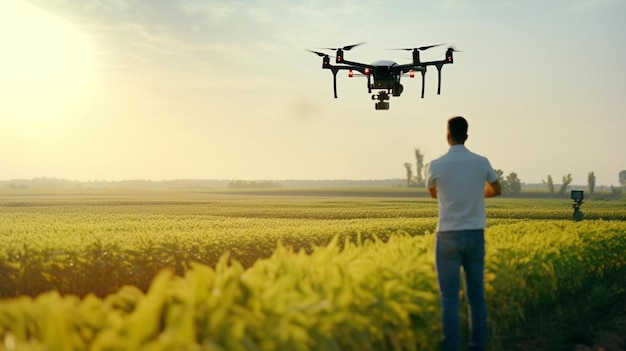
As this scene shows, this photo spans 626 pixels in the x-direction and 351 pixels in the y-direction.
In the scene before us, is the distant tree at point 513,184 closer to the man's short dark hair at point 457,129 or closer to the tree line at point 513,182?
the tree line at point 513,182

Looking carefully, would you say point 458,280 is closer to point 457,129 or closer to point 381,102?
point 457,129

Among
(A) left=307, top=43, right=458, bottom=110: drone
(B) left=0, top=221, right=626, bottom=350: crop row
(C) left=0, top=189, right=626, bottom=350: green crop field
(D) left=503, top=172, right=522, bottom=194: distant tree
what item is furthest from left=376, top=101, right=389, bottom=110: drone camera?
(D) left=503, top=172, right=522, bottom=194: distant tree

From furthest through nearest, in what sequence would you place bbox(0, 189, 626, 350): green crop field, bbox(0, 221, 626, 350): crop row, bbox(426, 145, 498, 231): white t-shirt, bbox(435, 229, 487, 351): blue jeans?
bbox(426, 145, 498, 231): white t-shirt
bbox(435, 229, 487, 351): blue jeans
bbox(0, 189, 626, 350): green crop field
bbox(0, 221, 626, 350): crop row

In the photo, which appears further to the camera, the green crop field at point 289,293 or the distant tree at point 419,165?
the distant tree at point 419,165

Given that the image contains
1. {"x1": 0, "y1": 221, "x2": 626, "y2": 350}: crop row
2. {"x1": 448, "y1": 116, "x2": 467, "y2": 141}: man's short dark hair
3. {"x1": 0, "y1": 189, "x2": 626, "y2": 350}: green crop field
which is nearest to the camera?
{"x1": 0, "y1": 221, "x2": 626, "y2": 350}: crop row

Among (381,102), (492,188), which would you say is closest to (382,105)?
(381,102)

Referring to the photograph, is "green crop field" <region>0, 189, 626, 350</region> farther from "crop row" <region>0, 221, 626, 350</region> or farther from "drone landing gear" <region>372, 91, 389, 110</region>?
"drone landing gear" <region>372, 91, 389, 110</region>

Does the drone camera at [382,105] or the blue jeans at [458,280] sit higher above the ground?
the drone camera at [382,105]

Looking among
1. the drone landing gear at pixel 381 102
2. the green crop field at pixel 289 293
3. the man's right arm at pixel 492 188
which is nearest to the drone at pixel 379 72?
the drone landing gear at pixel 381 102
